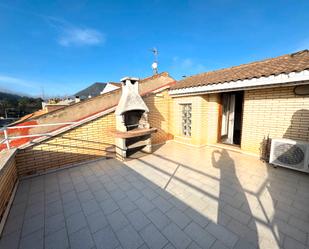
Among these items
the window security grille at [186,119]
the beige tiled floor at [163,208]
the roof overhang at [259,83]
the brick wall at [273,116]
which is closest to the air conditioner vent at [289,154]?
the beige tiled floor at [163,208]

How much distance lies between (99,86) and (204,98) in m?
20.9

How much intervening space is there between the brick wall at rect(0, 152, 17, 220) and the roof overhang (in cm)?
575

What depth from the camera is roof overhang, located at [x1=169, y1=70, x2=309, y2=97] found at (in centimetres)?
329

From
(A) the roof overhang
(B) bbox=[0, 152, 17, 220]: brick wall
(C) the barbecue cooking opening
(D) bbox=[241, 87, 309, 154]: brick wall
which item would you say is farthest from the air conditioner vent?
(B) bbox=[0, 152, 17, 220]: brick wall

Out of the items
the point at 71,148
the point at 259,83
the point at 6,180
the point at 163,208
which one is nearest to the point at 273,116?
the point at 259,83

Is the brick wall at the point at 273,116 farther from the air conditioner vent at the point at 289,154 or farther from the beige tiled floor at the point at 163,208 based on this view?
the beige tiled floor at the point at 163,208

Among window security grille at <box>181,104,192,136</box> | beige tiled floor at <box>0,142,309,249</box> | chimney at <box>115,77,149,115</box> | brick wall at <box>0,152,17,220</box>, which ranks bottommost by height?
beige tiled floor at <box>0,142,309,249</box>

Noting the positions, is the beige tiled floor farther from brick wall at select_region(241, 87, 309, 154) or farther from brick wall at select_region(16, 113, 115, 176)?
brick wall at select_region(241, 87, 309, 154)

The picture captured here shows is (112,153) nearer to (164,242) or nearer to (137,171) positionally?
(137,171)

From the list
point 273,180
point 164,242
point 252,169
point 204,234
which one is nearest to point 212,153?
point 252,169

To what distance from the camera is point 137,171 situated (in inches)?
159

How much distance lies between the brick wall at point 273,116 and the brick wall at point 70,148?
479 cm

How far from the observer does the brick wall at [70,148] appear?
3791mm

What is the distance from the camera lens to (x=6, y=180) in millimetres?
2865
